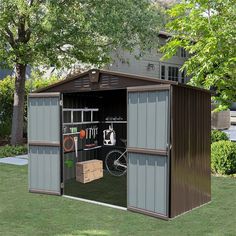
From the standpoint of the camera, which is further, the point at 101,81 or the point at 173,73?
the point at 173,73

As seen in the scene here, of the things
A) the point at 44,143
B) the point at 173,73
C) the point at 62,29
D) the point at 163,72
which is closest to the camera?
the point at 44,143

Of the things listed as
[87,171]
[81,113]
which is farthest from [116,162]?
[81,113]

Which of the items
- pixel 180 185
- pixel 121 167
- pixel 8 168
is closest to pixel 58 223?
pixel 180 185

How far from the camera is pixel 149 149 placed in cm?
799

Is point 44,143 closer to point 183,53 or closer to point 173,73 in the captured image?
point 173,73

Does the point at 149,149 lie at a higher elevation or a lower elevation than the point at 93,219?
higher

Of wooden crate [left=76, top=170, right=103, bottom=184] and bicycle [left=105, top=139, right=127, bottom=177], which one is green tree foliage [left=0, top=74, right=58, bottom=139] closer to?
bicycle [left=105, top=139, right=127, bottom=177]

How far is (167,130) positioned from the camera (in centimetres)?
771

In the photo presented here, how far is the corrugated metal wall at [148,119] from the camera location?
7.77 meters

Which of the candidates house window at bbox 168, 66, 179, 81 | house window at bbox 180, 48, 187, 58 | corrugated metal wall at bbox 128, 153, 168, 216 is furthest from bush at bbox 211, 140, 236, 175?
house window at bbox 180, 48, 187, 58

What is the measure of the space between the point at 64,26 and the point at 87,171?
21.8 feet

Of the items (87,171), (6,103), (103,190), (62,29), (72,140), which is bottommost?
(103,190)

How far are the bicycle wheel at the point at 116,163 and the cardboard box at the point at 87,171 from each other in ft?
2.57

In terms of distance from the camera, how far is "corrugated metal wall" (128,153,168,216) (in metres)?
7.79
